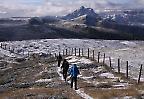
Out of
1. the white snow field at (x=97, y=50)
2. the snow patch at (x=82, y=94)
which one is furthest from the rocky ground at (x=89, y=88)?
the white snow field at (x=97, y=50)

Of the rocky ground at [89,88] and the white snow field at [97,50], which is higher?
the rocky ground at [89,88]

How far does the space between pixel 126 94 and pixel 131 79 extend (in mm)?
11243

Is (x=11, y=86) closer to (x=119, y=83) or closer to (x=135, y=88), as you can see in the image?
(x=119, y=83)

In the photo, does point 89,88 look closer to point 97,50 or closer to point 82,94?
point 82,94

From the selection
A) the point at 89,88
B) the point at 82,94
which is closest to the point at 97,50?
the point at 89,88

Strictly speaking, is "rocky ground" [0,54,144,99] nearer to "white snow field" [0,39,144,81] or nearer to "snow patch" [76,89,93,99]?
"snow patch" [76,89,93,99]

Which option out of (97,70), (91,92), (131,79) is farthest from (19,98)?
(97,70)

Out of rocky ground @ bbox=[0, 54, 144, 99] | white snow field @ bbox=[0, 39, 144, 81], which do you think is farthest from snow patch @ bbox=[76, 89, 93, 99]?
white snow field @ bbox=[0, 39, 144, 81]

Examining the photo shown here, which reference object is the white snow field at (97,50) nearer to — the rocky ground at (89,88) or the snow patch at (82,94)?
the rocky ground at (89,88)

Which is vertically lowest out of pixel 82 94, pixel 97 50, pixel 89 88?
pixel 97 50

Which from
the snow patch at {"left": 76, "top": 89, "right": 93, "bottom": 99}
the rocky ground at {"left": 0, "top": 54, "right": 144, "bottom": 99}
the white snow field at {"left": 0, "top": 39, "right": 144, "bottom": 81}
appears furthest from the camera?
the white snow field at {"left": 0, "top": 39, "right": 144, "bottom": 81}

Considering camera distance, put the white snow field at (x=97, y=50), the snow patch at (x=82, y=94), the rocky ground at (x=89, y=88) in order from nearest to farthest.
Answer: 1. the snow patch at (x=82, y=94)
2. the rocky ground at (x=89, y=88)
3. the white snow field at (x=97, y=50)

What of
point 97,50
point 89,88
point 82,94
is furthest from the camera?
point 97,50

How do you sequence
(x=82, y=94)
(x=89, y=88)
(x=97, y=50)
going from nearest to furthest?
(x=82, y=94)
(x=89, y=88)
(x=97, y=50)
